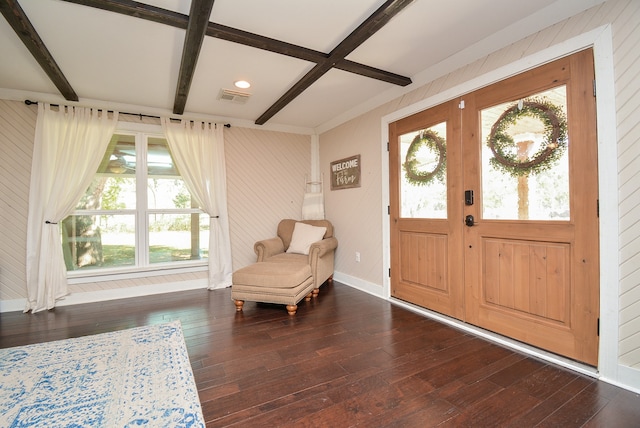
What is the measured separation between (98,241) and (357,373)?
140 inches

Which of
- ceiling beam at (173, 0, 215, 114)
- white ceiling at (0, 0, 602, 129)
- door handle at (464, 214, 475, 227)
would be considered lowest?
door handle at (464, 214, 475, 227)

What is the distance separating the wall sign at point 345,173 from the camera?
395 cm

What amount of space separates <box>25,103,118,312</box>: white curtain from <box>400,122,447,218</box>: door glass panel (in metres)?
3.61

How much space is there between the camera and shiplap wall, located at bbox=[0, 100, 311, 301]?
10.5ft

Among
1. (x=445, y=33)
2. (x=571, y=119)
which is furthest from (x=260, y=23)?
(x=571, y=119)

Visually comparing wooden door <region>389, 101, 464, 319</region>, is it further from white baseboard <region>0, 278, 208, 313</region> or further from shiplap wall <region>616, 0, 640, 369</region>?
white baseboard <region>0, 278, 208, 313</region>

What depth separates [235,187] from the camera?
4320 mm

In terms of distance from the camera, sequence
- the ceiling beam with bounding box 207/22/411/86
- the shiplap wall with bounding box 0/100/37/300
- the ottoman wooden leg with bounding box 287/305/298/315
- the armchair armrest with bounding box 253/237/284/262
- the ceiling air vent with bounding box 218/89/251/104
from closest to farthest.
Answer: the ceiling beam with bounding box 207/22/411/86 → the ottoman wooden leg with bounding box 287/305/298/315 → the shiplap wall with bounding box 0/100/37/300 → the ceiling air vent with bounding box 218/89/251/104 → the armchair armrest with bounding box 253/237/284/262

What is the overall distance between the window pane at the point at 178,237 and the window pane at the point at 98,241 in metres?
0.25

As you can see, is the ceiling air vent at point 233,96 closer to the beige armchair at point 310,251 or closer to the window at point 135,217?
the window at point 135,217

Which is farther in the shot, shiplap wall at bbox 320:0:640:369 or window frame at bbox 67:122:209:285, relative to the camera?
window frame at bbox 67:122:209:285

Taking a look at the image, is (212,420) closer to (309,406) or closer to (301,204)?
(309,406)

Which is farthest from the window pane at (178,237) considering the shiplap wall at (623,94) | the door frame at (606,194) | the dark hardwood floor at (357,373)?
the door frame at (606,194)

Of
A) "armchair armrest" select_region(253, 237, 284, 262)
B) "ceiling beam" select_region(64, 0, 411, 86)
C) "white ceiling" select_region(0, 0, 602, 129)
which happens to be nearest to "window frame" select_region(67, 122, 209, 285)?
"white ceiling" select_region(0, 0, 602, 129)
